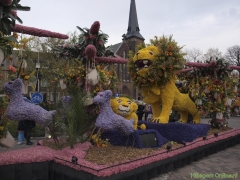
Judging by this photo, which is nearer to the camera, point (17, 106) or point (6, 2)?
point (6, 2)

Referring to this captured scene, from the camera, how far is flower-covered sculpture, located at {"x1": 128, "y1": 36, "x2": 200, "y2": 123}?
7.22 meters

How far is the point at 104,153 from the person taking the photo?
5199 millimetres

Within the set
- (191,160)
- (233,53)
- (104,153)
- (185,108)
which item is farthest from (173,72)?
(233,53)

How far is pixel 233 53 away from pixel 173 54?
3060 cm

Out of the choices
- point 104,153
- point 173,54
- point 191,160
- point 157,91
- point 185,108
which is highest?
point 173,54

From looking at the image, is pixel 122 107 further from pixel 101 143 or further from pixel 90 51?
pixel 90 51

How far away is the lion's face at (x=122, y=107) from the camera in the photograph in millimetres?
6195

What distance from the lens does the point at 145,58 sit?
24.2ft

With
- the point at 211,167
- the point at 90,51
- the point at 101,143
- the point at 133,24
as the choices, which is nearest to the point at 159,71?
the point at 90,51

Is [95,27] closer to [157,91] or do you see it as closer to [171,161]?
[157,91]

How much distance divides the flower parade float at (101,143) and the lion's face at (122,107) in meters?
0.11

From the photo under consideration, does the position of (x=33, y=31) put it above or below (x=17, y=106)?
above

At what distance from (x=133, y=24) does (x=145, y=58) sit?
3040 cm

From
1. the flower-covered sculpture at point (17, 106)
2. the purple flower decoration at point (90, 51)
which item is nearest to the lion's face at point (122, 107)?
the purple flower decoration at point (90, 51)
